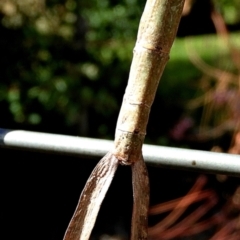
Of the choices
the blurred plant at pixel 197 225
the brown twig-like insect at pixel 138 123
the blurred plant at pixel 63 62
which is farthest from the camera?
the blurred plant at pixel 63 62

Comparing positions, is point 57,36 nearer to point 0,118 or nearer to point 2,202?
point 0,118

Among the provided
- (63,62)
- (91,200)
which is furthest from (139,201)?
(63,62)

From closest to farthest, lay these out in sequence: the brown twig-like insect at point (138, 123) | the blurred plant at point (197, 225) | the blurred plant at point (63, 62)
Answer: the brown twig-like insect at point (138, 123)
the blurred plant at point (197, 225)
the blurred plant at point (63, 62)

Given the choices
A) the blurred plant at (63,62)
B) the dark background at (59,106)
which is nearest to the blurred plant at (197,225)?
the dark background at (59,106)

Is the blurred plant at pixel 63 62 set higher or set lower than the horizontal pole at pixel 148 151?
higher

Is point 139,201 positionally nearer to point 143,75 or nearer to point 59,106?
point 143,75

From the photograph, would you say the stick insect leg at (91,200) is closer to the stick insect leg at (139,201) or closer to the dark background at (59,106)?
the stick insect leg at (139,201)

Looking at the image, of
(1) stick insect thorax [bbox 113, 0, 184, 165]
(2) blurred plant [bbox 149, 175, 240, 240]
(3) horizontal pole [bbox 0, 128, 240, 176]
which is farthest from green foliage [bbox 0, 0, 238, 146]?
(1) stick insect thorax [bbox 113, 0, 184, 165]

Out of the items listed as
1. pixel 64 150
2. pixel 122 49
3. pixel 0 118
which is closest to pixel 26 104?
pixel 0 118
